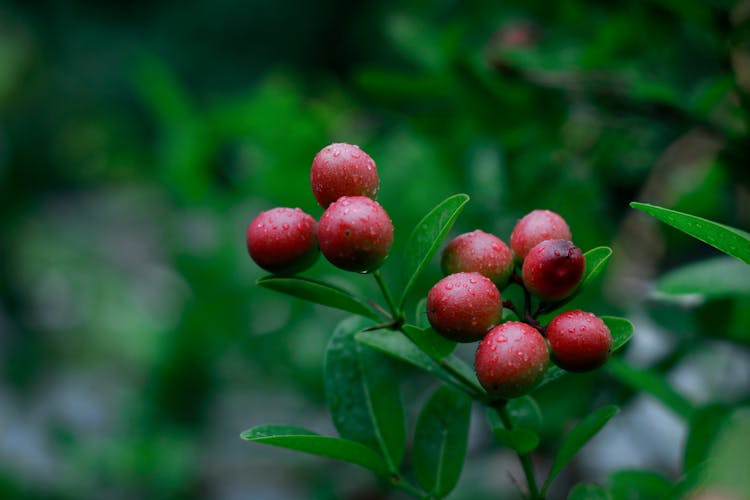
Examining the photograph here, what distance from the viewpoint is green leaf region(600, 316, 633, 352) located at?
1.37 feet

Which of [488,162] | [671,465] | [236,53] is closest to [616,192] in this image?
[488,162]

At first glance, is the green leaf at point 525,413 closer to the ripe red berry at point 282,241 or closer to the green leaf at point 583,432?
the green leaf at point 583,432

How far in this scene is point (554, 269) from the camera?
1.29ft

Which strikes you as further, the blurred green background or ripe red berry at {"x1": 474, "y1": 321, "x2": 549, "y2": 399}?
the blurred green background

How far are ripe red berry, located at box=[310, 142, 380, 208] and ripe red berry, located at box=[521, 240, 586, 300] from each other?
0.33 ft

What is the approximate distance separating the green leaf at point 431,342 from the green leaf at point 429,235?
2 cm

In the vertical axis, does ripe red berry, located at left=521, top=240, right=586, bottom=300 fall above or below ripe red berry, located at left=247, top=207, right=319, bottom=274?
below

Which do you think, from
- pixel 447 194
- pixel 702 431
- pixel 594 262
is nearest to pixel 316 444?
pixel 594 262

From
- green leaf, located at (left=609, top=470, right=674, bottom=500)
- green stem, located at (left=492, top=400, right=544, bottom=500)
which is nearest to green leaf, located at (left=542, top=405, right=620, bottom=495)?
green stem, located at (left=492, top=400, right=544, bottom=500)

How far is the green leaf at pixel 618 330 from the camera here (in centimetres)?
42

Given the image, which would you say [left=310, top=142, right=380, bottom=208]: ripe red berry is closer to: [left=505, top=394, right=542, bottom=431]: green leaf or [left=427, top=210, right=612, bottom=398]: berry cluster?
[left=427, top=210, right=612, bottom=398]: berry cluster

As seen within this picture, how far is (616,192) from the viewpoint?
40.1 inches

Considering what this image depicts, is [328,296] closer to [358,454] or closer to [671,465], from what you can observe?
[358,454]

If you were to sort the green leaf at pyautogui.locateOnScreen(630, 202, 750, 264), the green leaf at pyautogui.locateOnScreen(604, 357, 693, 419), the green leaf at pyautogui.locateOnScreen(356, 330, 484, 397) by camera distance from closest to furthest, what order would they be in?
the green leaf at pyautogui.locateOnScreen(630, 202, 750, 264) < the green leaf at pyautogui.locateOnScreen(356, 330, 484, 397) < the green leaf at pyautogui.locateOnScreen(604, 357, 693, 419)
